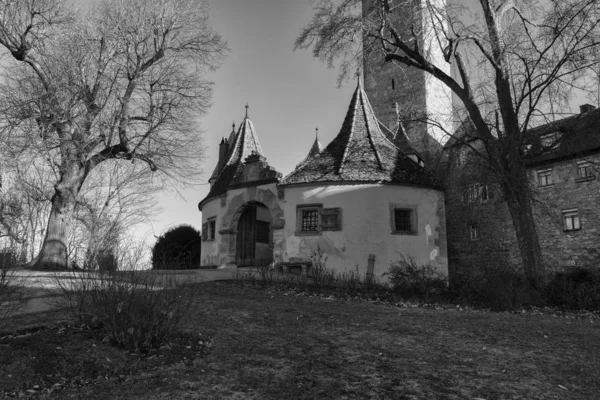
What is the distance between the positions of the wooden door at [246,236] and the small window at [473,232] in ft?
Answer: 48.9

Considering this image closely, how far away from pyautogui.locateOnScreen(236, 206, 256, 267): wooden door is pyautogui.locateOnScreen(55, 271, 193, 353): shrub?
12.6m

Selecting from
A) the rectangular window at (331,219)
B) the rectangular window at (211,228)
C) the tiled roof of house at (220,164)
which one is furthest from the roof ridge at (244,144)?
the rectangular window at (331,219)

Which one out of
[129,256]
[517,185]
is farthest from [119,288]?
[517,185]

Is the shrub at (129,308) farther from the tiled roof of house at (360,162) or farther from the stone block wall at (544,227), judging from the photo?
the stone block wall at (544,227)

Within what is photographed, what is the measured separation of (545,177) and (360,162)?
1365 cm

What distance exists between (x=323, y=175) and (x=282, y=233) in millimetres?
2290

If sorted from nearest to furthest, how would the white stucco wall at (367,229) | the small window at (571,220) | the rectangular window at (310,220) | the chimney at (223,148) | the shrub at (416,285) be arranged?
1. the shrub at (416,285)
2. the white stucco wall at (367,229)
3. the rectangular window at (310,220)
4. the small window at (571,220)
5. the chimney at (223,148)

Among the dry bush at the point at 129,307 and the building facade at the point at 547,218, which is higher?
the building facade at the point at 547,218

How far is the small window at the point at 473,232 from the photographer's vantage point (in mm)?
27797

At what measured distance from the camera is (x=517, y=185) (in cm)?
1252

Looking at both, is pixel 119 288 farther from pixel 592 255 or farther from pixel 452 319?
pixel 592 255

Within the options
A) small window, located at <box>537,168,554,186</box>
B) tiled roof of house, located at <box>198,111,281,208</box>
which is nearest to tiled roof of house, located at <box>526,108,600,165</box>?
tiled roof of house, located at <box>198,111,281,208</box>

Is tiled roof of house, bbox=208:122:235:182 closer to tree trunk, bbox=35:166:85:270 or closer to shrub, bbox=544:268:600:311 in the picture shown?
tree trunk, bbox=35:166:85:270

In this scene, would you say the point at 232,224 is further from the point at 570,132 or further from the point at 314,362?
the point at 314,362
